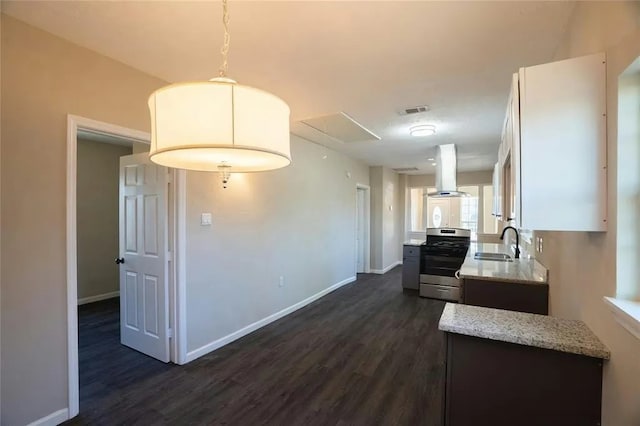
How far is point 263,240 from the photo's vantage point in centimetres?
383

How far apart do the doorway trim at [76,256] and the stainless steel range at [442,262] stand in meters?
3.83

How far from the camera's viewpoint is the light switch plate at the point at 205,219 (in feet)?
9.87

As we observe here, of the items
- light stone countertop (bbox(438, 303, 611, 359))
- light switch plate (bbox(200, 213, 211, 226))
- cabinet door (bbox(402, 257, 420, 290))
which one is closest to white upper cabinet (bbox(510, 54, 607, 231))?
light stone countertop (bbox(438, 303, 611, 359))

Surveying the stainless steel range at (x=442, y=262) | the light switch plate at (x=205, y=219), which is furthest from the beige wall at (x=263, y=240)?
the stainless steel range at (x=442, y=262)

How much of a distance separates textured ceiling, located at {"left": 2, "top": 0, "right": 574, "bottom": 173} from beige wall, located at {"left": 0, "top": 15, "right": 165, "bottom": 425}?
8.0 inches

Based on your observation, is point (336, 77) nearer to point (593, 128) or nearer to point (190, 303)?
point (593, 128)

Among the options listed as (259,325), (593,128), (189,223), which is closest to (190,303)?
(189,223)

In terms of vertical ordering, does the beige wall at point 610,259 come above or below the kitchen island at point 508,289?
above

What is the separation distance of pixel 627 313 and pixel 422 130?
335 centimetres

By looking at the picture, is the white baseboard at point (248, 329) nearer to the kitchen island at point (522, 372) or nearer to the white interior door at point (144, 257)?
the white interior door at point (144, 257)

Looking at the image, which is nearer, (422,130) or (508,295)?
(508,295)

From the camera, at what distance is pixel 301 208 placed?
179 inches

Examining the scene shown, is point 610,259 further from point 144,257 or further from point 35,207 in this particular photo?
point 144,257

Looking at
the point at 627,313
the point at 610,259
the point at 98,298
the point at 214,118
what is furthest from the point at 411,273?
the point at 98,298
